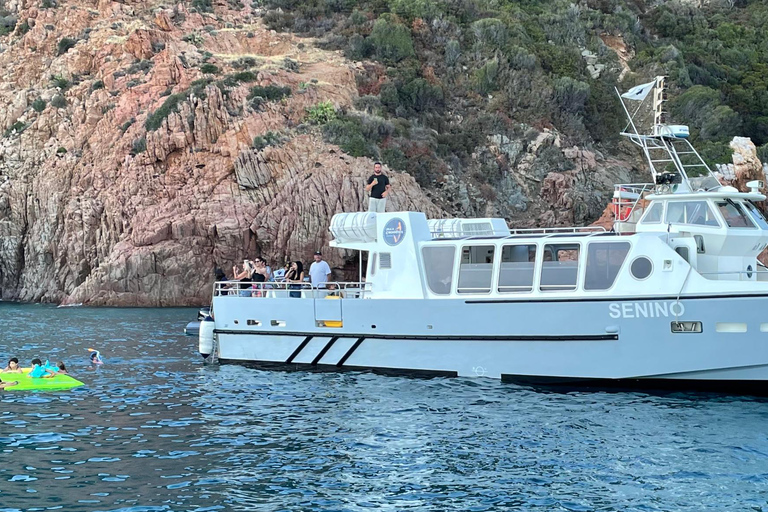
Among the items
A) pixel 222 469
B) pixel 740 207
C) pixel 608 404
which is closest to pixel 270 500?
pixel 222 469

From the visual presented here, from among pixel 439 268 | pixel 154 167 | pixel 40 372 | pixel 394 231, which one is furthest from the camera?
pixel 154 167

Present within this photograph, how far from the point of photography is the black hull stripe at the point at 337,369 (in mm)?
18484

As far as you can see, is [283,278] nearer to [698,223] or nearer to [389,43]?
[698,223]

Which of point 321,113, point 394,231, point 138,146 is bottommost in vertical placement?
point 394,231

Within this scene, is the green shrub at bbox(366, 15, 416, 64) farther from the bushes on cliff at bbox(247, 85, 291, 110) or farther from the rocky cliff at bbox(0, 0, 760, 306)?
the bushes on cliff at bbox(247, 85, 291, 110)

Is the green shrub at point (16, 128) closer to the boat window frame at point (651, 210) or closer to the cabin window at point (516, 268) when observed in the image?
the cabin window at point (516, 268)

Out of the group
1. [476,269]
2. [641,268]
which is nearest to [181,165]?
[476,269]

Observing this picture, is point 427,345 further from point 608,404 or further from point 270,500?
point 270,500

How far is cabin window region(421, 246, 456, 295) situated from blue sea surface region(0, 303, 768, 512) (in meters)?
1.99

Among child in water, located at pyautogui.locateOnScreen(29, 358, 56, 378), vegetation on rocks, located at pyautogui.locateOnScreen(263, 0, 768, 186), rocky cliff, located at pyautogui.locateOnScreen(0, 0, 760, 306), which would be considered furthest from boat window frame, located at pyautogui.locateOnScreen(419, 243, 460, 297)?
vegetation on rocks, located at pyautogui.locateOnScreen(263, 0, 768, 186)

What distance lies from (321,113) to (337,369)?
2924 centimetres

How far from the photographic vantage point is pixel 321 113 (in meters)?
47.0

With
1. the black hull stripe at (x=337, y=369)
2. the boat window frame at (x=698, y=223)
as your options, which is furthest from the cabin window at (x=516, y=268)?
the boat window frame at (x=698, y=223)

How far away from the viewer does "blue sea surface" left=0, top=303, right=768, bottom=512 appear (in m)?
11.0
